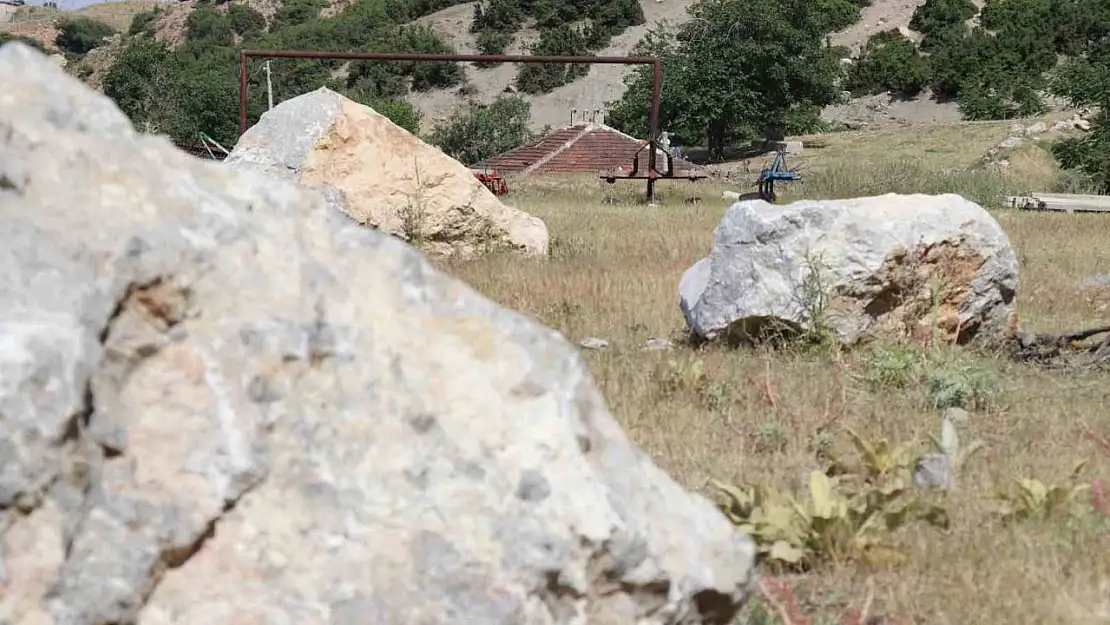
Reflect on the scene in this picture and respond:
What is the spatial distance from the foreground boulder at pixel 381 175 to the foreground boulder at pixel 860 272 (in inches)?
146

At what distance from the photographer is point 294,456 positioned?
67.9 inches

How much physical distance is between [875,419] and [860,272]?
4.45 ft

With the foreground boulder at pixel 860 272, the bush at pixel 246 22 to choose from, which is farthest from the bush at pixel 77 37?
the foreground boulder at pixel 860 272

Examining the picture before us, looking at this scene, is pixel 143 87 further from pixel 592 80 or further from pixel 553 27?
pixel 553 27

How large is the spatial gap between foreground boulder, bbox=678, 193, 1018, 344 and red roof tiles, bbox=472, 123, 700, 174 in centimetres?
2009

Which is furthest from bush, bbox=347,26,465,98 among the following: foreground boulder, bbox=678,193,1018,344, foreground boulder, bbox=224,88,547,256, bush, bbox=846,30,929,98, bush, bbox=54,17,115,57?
foreground boulder, bbox=678,193,1018,344

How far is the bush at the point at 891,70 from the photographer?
49125 millimetres

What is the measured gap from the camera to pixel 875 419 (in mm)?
4258

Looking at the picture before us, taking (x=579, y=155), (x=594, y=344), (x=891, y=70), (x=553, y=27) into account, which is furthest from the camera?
(x=553, y=27)

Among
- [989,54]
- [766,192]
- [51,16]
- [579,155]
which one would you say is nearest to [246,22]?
[51,16]

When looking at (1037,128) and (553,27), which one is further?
(553,27)

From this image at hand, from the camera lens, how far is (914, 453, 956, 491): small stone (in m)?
3.41

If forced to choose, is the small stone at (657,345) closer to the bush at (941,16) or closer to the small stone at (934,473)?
the small stone at (934,473)

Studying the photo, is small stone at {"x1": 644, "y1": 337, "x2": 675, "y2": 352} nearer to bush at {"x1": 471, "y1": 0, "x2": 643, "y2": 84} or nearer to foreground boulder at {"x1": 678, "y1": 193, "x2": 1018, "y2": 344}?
foreground boulder at {"x1": 678, "y1": 193, "x2": 1018, "y2": 344}
